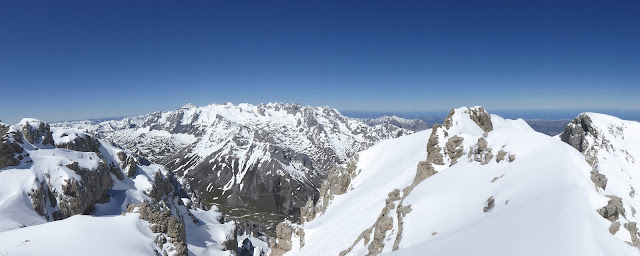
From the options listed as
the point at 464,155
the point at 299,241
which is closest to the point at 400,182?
the point at 464,155

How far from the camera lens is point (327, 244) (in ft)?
179

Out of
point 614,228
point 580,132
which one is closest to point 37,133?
point 614,228

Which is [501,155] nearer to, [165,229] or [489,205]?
[489,205]

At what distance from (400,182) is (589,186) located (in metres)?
41.3

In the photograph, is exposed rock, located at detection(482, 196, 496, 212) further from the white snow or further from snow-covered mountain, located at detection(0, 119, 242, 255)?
snow-covered mountain, located at detection(0, 119, 242, 255)

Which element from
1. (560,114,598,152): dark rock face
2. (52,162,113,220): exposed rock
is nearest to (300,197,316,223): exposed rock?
(52,162,113,220): exposed rock

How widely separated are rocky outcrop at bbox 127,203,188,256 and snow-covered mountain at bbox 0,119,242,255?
0.40 ft

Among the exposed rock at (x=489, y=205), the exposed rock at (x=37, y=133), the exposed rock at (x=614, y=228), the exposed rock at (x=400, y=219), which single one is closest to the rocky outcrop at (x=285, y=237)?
the exposed rock at (x=400, y=219)

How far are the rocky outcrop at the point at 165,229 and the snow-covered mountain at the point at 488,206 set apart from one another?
22.1 metres

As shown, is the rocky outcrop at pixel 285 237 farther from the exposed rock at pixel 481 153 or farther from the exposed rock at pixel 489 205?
the exposed rock at pixel 489 205

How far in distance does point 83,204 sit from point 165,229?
29.4 meters

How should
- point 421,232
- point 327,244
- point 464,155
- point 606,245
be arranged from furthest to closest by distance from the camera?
point 327,244 < point 464,155 < point 421,232 < point 606,245

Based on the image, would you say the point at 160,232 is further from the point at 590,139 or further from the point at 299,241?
the point at 590,139

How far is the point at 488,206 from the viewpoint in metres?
26.7
